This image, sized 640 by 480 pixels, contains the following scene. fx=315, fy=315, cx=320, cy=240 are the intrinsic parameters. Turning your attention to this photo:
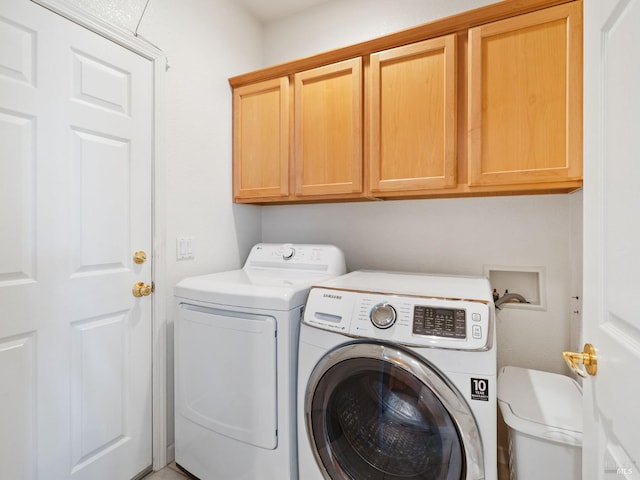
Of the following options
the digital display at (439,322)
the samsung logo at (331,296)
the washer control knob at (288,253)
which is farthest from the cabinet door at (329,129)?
the digital display at (439,322)

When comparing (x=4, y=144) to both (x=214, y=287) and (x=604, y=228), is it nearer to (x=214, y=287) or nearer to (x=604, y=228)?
(x=214, y=287)

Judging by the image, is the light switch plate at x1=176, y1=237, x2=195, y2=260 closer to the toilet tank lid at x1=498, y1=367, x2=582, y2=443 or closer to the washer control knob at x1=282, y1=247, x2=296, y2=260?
the washer control knob at x1=282, y1=247, x2=296, y2=260

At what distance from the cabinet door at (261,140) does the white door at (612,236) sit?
144 centimetres

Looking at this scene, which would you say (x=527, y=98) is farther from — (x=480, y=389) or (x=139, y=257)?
(x=139, y=257)

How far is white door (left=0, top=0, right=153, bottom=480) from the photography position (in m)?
1.14

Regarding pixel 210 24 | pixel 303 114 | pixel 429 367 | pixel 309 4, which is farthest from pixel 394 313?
pixel 309 4

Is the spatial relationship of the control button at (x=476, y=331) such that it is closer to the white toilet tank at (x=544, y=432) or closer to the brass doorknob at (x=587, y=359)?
the brass doorknob at (x=587, y=359)

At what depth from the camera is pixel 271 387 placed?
1282 millimetres

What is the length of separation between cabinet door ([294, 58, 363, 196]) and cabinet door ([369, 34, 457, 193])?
0.10 m

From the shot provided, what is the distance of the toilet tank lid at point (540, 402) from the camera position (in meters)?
1.09

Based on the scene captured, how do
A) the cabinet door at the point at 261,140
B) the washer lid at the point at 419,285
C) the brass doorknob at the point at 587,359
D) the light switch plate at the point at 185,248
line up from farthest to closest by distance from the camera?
the cabinet door at the point at 261,140 → the light switch plate at the point at 185,248 → the washer lid at the point at 419,285 → the brass doorknob at the point at 587,359

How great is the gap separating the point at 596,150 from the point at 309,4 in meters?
2.13

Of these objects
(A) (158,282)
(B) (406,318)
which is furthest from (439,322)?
(A) (158,282)

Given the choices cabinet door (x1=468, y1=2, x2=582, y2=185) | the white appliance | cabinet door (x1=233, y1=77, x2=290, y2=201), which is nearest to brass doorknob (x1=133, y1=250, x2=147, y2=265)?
cabinet door (x1=233, y1=77, x2=290, y2=201)
